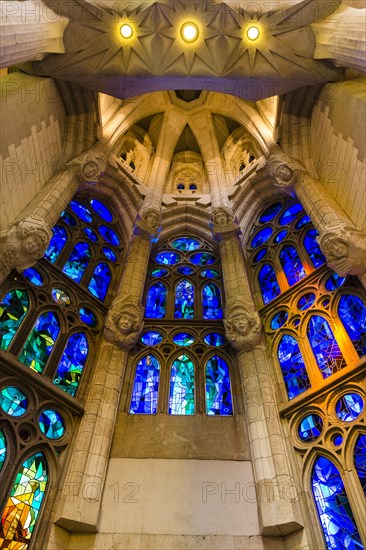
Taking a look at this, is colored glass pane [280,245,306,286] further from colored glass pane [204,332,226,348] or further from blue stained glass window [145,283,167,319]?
blue stained glass window [145,283,167,319]

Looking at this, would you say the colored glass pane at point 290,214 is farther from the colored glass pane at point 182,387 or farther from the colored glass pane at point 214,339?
the colored glass pane at point 182,387

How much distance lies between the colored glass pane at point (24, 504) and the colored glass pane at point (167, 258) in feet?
20.8

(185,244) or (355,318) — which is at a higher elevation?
(185,244)

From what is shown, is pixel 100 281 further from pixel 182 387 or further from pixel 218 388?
pixel 218 388

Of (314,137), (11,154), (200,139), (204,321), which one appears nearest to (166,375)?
(204,321)

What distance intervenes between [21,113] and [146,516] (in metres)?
7.58

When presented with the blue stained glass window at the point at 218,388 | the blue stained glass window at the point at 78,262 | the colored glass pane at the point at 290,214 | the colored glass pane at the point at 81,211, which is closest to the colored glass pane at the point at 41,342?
the blue stained glass window at the point at 78,262

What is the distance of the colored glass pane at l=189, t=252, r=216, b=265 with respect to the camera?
11625 millimetres

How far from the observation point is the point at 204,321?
376 inches

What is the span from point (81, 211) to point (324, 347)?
278 inches

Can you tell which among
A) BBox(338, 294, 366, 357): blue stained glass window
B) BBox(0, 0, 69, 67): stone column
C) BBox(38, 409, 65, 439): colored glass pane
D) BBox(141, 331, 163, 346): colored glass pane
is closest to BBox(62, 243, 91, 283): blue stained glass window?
BBox(141, 331, 163, 346): colored glass pane

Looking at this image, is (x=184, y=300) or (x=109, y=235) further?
(x=109, y=235)

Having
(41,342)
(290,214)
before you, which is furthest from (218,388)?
(290,214)

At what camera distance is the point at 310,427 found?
6977 mm
